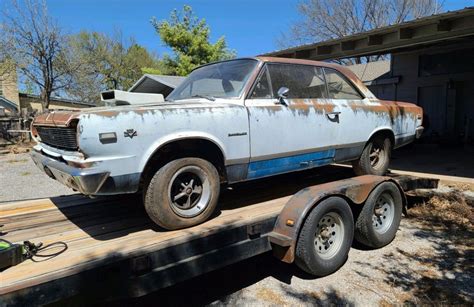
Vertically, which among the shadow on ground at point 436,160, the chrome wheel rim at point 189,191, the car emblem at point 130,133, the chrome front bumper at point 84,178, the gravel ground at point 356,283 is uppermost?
the car emblem at point 130,133

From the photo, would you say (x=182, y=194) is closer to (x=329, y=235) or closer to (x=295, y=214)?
(x=295, y=214)

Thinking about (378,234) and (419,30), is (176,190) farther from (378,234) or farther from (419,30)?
(419,30)

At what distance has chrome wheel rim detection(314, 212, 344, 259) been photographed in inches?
154

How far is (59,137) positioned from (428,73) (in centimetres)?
1481

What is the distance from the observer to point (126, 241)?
302 centimetres

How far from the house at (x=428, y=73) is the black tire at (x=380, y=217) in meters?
6.13

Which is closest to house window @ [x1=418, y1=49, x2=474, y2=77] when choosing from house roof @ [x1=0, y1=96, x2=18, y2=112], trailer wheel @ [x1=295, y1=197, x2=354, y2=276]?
trailer wheel @ [x1=295, y1=197, x2=354, y2=276]

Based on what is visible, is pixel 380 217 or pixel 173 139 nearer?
pixel 173 139

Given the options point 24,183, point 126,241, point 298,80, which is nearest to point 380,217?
point 298,80

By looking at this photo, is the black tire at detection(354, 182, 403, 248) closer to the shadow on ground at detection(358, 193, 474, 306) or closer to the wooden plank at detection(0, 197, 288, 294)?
the shadow on ground at detection(358, 193, 474, 306)

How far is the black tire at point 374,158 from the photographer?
5.23 metres

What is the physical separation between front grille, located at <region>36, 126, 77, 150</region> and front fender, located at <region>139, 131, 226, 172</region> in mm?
562

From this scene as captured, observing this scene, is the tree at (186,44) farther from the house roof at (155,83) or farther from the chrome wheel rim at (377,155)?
the chrome wheel rim at (377,155)

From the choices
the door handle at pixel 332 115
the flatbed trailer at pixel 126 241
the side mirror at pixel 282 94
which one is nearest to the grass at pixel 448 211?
the flatbed trailer at pixel 126 241
